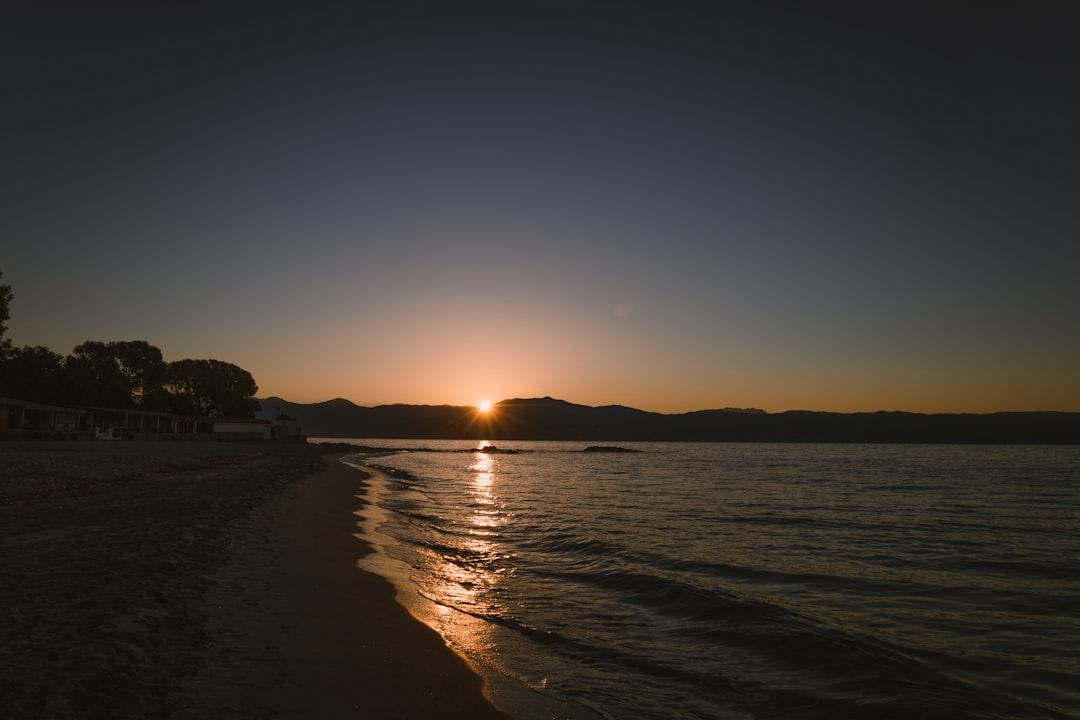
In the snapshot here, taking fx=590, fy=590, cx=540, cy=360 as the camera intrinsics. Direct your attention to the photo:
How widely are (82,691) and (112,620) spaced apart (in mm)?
2425

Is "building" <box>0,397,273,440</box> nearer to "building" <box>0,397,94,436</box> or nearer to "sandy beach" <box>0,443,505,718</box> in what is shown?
"building" <box>0,397,94,436</box>

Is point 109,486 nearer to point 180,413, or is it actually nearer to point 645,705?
point 645,705

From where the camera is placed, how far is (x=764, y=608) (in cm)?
1155

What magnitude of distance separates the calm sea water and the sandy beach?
143 centimetres

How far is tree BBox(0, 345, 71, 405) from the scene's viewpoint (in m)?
91.8

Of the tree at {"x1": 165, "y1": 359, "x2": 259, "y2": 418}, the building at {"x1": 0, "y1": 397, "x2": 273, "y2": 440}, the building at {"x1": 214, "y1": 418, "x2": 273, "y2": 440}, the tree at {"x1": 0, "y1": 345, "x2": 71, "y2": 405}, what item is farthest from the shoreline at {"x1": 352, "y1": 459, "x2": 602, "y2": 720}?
the tree at {"x1": 165, "y1": 359, "x2": 259, "y2": 418}

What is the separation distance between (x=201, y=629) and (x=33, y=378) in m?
115

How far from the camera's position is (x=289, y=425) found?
435 feet

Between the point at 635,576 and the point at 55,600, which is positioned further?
the point at 635,576

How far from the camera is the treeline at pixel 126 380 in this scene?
93.9 metres

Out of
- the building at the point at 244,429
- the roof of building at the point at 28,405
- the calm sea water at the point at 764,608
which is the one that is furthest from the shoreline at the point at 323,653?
the building at the point at 244,429

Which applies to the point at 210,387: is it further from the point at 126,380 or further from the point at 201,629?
the point at 201,629

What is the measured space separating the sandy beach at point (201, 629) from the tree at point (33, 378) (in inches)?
3928

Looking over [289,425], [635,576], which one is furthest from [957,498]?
[289,425]
